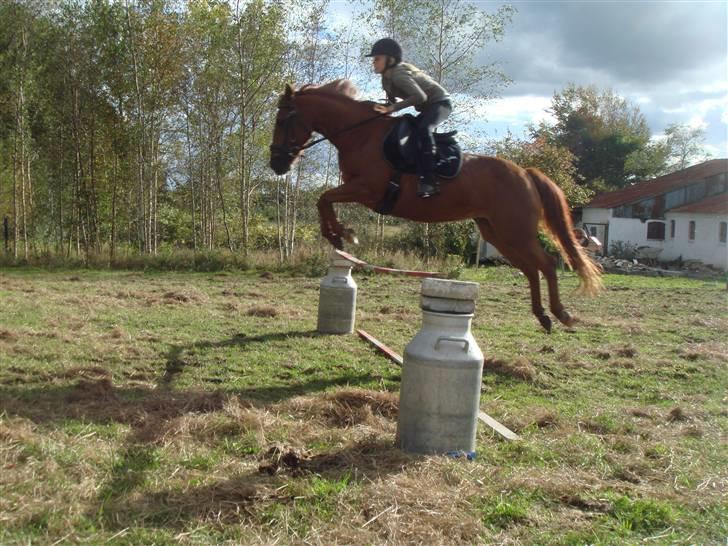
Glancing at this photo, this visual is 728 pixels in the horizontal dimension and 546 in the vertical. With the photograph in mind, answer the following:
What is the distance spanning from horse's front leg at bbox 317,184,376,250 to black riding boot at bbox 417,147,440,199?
1.61ft

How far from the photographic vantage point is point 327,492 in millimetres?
3090

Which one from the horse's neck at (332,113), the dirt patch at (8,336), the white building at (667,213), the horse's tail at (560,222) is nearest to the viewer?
the horse's neck at (332,113)

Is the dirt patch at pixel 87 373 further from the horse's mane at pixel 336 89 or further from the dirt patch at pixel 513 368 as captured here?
the dirt patch at pixel 513 368

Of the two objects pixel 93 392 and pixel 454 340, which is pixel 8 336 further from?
pixel 454 340

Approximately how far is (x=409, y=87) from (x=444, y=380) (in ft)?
8.82

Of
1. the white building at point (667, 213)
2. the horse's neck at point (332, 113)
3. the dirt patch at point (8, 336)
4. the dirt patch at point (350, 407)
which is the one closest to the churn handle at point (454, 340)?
the dirt patch at point (350, 407)

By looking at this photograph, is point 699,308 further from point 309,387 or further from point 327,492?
point 327,492

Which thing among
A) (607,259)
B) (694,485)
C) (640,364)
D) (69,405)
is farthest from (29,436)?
(607,259)

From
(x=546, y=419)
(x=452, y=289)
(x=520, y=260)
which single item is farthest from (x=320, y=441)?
(x=520, y=260)

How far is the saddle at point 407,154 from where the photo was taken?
Answer: 5387 millimetres

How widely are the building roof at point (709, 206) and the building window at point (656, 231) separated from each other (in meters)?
1.17

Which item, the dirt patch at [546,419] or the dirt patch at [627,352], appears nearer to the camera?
the dirt patch at [546,419]

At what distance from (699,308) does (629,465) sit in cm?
993

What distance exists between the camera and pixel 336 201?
5516mm
